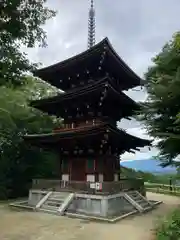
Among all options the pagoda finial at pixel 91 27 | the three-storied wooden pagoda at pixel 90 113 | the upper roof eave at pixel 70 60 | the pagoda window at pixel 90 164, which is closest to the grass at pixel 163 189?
the three-storied wooden pagoda at pixel 90 113

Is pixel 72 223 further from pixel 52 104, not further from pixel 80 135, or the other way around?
pixel 52 104

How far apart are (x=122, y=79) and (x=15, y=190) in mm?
A: 12329

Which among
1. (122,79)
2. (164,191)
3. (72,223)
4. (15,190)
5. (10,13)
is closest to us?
(10,13)

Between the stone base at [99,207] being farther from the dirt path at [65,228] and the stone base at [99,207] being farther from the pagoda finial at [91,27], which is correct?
the pagoda finial at [91,27]

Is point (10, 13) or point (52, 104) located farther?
point (52, 104)

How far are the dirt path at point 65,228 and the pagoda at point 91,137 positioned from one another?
1.48 metres

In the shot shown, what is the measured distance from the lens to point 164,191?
24.3m

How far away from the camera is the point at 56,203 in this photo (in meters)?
13.1

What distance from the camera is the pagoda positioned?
504 inches

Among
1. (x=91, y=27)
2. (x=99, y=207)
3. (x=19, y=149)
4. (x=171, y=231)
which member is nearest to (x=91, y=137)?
(x=99, y=207)

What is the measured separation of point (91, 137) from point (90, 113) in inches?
91.6

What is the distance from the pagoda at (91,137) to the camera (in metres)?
12.8

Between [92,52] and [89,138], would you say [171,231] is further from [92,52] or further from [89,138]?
[92,52]

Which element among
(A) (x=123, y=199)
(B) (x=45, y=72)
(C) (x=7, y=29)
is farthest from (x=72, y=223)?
(B) (x=45, y=72)
